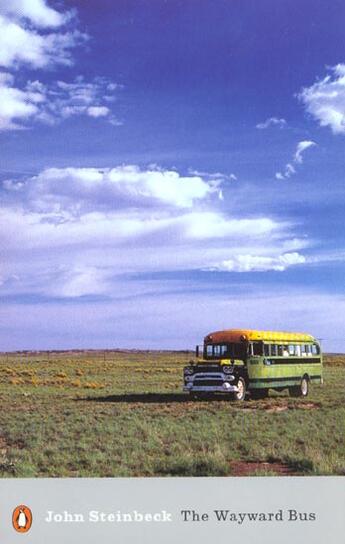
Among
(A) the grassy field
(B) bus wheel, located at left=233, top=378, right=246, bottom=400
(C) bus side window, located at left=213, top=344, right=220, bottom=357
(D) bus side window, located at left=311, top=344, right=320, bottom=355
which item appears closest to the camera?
(A) the grassy field

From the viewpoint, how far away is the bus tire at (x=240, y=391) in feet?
54.6

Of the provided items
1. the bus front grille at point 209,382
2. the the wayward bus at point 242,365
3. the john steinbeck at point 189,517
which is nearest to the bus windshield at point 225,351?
the the wayward bus at point 242,365

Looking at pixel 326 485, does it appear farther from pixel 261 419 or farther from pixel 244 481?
pixel 261 419

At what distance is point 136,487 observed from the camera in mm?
7691

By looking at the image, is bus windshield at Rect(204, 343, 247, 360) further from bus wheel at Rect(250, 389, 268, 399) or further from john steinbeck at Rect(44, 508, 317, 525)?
john steinbeck at Rect(44, 508, 317, 525)

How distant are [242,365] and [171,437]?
5908mm

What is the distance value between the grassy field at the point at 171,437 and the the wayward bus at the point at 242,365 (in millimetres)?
388

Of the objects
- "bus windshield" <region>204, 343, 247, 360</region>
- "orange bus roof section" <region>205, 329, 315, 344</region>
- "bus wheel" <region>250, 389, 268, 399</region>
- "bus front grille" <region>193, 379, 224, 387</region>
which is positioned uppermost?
"orange bus roof section" <region>205, 329, 315, 344</region>

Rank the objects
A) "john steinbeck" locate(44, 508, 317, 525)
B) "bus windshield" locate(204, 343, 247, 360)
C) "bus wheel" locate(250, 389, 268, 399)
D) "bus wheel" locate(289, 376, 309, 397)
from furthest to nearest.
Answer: "bus wheel" locate(289, 376, 309, 397) < "bus wheel" locate(250, 389, 268, 399) < "bus windshield" locate(204, 343, 247, 360) < "john steinbeck" locate(44, 508, 317, 525)

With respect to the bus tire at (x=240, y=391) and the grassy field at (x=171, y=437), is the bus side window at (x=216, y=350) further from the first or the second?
the grassy field at (x=171, y=437)

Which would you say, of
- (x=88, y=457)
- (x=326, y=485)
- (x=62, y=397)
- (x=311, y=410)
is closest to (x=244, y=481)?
(x=326, y=485)

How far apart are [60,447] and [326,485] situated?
434cm

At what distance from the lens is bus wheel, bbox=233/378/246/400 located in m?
16.6

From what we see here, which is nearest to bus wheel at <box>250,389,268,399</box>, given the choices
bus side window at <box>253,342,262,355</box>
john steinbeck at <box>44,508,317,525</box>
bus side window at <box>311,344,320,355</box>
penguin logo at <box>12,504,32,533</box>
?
bus side window at <box>253,342,262,355</box>
